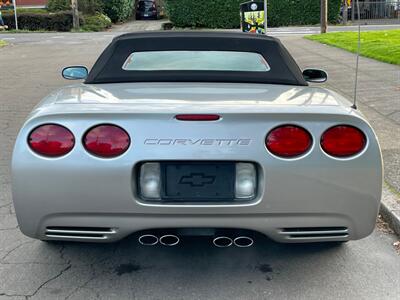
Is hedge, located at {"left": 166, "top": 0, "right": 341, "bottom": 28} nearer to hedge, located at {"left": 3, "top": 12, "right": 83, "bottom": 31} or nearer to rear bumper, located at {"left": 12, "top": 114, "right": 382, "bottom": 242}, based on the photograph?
hedge, located at {"left": 3, "top": 12, "right": 83, "bottom": 31}

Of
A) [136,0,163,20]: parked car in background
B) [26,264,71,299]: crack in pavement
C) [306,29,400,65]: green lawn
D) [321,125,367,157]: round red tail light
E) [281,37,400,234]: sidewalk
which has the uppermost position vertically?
[136,0,163,20]: parked car in background

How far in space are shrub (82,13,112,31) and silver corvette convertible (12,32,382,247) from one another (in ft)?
100

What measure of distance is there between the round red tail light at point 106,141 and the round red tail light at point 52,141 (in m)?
0.10

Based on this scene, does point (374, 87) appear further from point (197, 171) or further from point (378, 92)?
point (197, 171)

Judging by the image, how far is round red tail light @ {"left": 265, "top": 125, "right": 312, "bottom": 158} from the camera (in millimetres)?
3006

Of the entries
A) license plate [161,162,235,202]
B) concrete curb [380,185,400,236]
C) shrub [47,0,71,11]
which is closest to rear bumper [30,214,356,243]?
license plate [161,162,235,202]

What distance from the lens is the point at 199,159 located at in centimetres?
296

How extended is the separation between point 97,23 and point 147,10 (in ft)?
28.7

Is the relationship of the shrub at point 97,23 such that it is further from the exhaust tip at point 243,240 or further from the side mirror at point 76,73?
the exhaust tip at point 243,240

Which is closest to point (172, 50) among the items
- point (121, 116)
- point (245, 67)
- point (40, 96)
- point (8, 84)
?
point (245, 67)

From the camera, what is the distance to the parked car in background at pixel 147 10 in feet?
135

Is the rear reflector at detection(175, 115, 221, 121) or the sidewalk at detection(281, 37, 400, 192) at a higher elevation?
the rear reflector at detection(175, 115, 221, 121)

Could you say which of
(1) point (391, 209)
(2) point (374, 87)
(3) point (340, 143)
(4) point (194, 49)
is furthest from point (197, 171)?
(2) point (374, 87)

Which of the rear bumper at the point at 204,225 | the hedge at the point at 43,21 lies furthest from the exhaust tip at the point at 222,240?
the hedge at the point at 43,21
